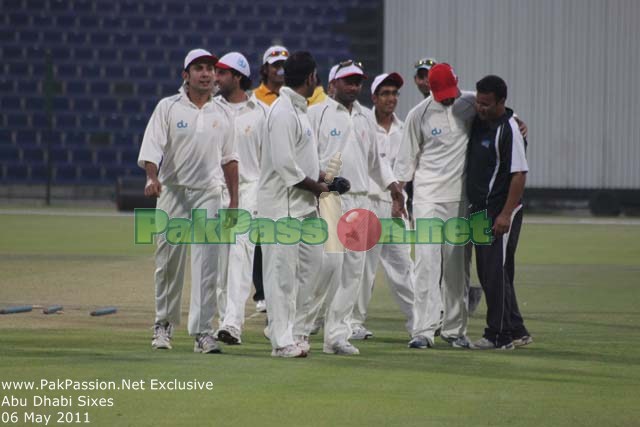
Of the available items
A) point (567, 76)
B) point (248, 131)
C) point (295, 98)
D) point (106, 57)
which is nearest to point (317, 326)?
point (248, 131)

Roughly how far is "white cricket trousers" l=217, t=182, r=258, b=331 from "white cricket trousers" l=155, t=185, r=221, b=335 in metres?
0.59

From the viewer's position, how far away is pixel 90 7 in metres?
36.6

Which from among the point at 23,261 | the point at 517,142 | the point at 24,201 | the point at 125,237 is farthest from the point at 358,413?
the point at 24,201

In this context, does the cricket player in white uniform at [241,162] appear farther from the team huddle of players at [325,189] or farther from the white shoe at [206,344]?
the white shoe at [206,344]

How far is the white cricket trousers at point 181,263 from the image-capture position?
8938 mm

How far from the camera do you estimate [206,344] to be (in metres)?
8.71

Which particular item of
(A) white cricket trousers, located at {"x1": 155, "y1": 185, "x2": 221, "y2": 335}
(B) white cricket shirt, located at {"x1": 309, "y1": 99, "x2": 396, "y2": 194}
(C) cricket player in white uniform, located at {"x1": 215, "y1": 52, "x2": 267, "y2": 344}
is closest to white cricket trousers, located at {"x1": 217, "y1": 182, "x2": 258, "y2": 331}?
(C) cricket player in white uniform, located at {"x1": 215, "y1": 52, "x2": 267, "y2": 344}

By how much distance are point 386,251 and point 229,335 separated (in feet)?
6.40

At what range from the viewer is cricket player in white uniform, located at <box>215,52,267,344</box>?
9.88 metres

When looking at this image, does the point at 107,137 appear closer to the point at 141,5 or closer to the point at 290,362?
the point at 141,5

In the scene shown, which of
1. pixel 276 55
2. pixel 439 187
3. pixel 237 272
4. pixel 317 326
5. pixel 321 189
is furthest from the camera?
pixel 276 55

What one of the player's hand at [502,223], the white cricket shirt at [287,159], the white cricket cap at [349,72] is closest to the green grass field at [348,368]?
the player's hand at [502,223]

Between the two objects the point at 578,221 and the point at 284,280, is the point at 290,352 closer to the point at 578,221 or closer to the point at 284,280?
the point at 284,280

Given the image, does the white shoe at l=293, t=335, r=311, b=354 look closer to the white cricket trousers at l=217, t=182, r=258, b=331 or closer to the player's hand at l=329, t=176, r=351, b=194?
the white cricket trousers at l=217, t=182, r=258, b=331
